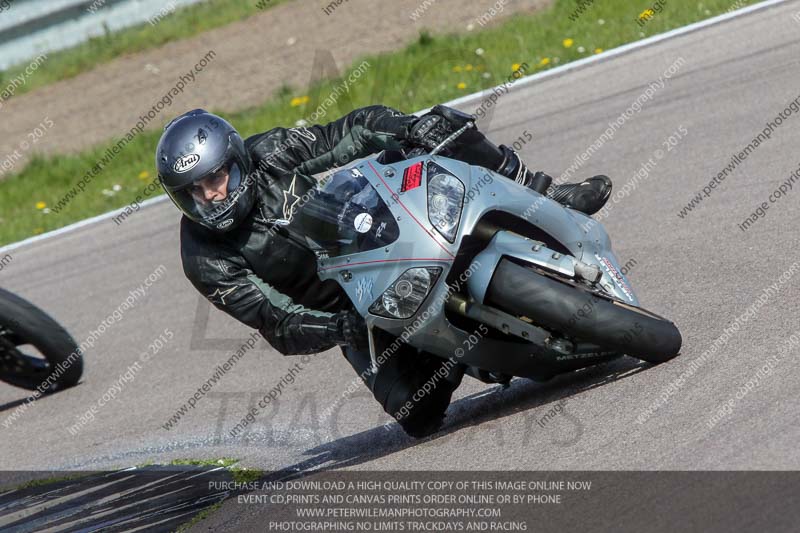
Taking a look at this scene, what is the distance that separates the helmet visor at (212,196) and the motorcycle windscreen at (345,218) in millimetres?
326

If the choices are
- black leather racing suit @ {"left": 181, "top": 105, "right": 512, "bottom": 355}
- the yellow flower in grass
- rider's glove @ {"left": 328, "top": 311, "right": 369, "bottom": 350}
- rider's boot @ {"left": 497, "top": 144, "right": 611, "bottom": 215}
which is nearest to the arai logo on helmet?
black leather racing suit @ {"left": 181, "top": 105, "right": 512, "bottom": 355}

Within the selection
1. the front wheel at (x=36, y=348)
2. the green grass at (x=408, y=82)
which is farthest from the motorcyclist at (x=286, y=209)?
the green grass at (x=408, y=82)

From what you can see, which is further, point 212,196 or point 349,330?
point 212,196

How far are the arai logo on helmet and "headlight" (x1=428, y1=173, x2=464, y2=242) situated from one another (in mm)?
1091

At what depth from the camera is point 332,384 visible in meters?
7.11

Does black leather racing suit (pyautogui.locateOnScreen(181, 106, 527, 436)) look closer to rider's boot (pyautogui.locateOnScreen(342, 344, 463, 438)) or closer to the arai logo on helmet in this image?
rider's boot (pyautogui.locateOnScreen(342, 344, 463, 438))

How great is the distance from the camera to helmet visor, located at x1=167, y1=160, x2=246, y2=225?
5.25 meters

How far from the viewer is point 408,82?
44.5ft

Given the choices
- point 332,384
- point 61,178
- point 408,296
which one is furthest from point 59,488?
point 61,178

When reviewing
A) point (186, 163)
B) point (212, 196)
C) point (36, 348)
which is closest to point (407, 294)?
point (212, 196)

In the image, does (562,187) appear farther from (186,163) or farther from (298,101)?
(298,101)

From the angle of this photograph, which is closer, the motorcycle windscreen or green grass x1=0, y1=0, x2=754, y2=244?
the motorcycle windscreen

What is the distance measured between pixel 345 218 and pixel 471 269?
600 millimetres

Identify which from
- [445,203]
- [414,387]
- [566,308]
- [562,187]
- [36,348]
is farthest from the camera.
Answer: [36,348]
